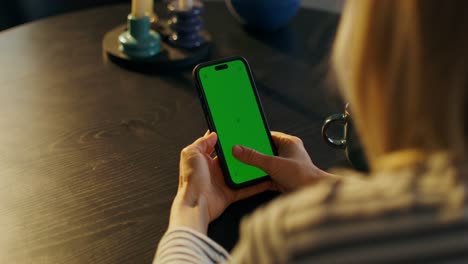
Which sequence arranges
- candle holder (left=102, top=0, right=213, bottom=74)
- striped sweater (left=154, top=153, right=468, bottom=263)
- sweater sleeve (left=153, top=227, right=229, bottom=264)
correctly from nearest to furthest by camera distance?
striped sweater (left=154, top=153, right=468, bottom=263), sweater sleeve (left=153, top=227, right=229, bottom=264), candle holder (left=102, top=0, right=213, bottom=74)

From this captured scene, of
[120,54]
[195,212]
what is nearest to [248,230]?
[195,212]

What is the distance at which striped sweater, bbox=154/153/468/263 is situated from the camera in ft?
1.30

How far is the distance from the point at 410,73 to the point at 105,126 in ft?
2.06

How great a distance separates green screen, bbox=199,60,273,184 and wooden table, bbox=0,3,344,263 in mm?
68

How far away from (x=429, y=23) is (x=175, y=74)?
75 centimetres

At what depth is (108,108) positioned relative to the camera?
101 centimetres

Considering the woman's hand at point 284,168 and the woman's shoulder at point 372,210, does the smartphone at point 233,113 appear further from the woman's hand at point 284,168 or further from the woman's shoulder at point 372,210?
the woman's shoulder at point 372,210

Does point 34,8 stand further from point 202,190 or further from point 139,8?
Result: point 202,190

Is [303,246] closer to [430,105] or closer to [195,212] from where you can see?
[430,105]

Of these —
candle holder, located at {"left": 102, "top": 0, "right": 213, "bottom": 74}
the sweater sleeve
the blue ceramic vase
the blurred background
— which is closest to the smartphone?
the sweater sleeve

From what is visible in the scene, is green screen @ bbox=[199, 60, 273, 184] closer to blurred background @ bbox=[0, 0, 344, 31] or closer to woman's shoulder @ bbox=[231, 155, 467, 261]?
woman's shoulder @ bbox=[231, 155, 467, 261]

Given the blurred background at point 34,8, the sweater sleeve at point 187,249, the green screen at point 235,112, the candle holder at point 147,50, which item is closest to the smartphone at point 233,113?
the green screen at point 235,112

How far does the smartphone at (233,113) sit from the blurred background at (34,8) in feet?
3.57

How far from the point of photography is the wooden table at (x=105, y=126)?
2.47 ft
